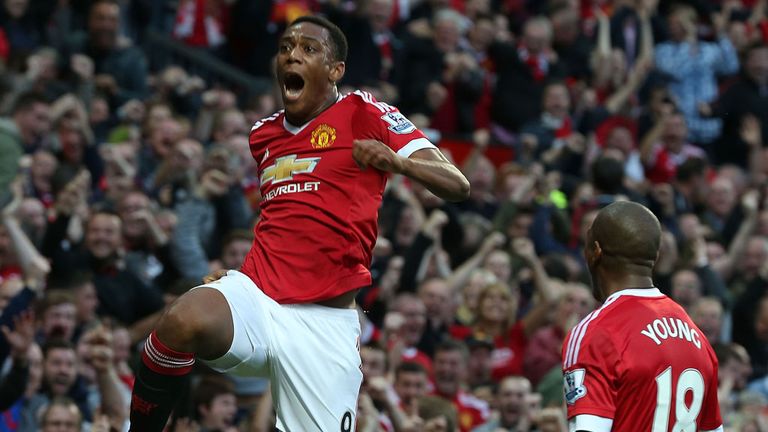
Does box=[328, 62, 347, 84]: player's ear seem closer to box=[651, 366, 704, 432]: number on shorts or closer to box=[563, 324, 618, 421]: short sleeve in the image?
box=[563, 324, 618, 421]: short sleeve

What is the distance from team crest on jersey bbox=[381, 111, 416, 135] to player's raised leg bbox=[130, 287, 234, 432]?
3.35 ft

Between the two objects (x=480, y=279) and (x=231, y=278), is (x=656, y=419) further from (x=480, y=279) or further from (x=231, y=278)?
(x=480, y=279)

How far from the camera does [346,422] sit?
22.4 feet

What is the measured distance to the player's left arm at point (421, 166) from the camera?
6328 millimetres

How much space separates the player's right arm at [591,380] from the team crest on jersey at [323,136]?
1493mm

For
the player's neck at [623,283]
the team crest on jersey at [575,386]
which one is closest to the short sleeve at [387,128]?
the player's neck at [623,283]

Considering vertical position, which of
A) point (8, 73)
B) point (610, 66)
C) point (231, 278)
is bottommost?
point (610, 66)

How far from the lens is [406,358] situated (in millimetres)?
11477

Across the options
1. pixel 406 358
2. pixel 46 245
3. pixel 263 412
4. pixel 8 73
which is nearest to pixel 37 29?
pixel 8 73

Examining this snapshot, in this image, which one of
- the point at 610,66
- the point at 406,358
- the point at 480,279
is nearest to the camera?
the point at 406,358

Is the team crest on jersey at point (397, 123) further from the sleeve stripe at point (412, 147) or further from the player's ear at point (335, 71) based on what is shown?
the player's ear at point (335, 71)

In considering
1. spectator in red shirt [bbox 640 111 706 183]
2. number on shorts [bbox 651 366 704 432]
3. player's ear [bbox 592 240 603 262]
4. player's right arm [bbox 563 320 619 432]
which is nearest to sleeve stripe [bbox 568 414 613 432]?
player's right arm [bbox 563 320 619 432]

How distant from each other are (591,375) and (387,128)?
149 cm

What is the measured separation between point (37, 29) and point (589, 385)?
9323mm
